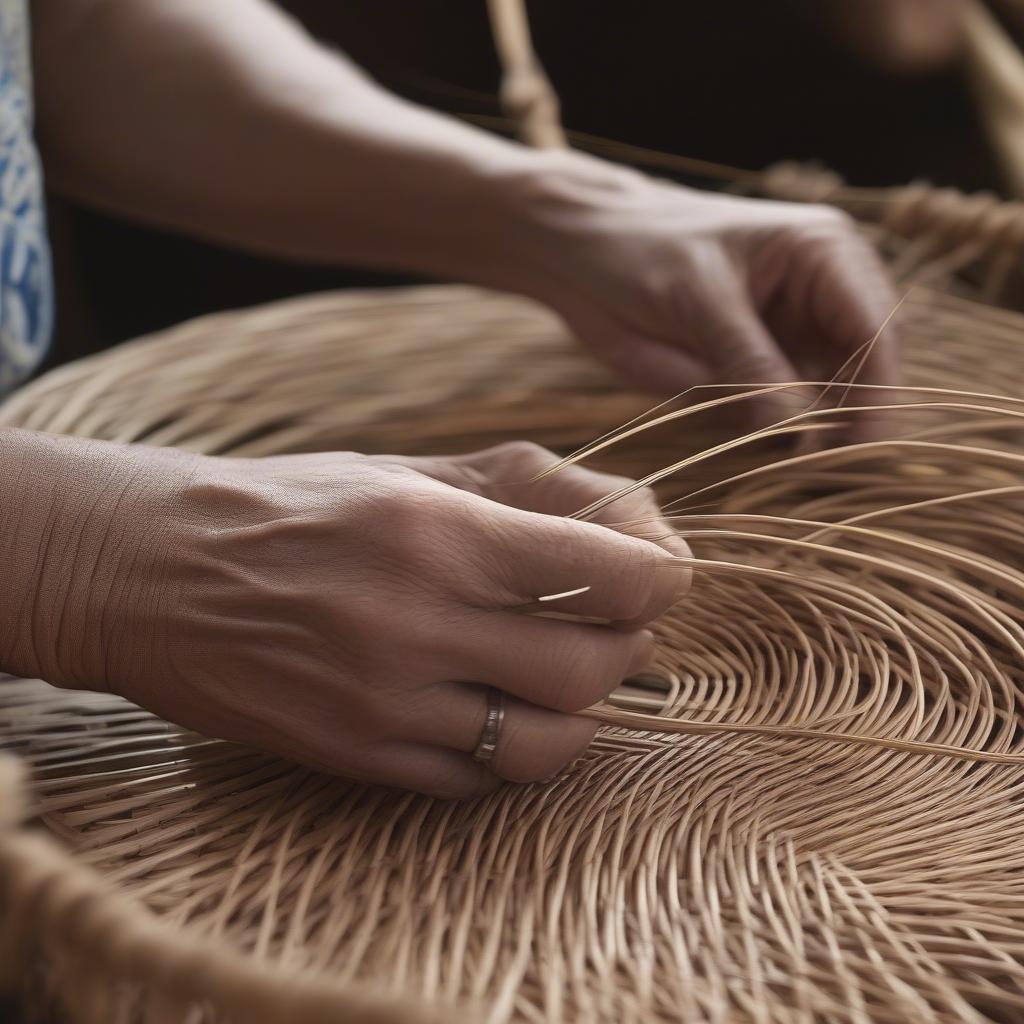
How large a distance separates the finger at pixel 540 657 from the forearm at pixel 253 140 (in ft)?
1.29

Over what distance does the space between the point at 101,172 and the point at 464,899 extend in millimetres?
698

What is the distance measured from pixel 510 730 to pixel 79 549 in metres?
0.16

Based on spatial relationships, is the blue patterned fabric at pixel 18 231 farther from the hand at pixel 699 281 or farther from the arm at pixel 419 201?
the hand at pixel 699 281

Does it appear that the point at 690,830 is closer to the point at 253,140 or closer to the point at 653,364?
the point at 653,364

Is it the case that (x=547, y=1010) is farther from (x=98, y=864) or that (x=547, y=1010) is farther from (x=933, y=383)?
(x=933, y=383)

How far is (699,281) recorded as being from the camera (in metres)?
0.65

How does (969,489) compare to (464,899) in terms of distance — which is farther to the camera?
(969,489)

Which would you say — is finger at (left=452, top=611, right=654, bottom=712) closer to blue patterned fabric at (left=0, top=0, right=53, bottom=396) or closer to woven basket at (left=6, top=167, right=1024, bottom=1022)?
woven basket at (left=6, top=167, right=1024, bottom=1022)

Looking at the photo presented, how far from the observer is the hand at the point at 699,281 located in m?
0.65

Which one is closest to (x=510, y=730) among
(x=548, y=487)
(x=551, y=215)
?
(x=548, y=487)

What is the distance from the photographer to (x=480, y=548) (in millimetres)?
402

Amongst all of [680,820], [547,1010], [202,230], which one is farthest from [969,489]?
[202,230]

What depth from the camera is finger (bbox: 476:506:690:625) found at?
40 centimetres

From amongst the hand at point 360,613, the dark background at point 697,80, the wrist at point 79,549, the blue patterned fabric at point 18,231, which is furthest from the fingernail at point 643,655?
the dark background at point 697,80
